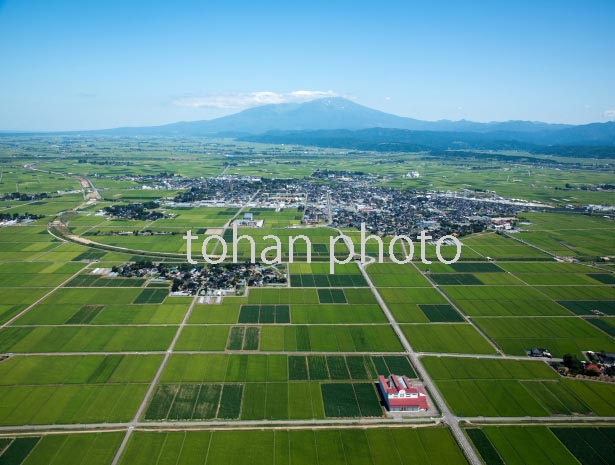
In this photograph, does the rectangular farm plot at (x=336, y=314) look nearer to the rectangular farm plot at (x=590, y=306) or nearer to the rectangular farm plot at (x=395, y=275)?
the rectangular farm plot at (x=395, y=275)

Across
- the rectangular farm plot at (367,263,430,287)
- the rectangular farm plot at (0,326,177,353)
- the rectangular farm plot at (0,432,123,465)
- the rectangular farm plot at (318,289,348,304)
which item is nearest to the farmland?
the rectangular farm plot at (0,432,123,465)

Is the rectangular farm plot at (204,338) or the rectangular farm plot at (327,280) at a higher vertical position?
the rectangular farm plot at (327,280)

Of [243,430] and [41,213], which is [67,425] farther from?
[41,213]

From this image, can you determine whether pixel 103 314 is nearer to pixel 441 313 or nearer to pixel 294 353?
pixel 294 353

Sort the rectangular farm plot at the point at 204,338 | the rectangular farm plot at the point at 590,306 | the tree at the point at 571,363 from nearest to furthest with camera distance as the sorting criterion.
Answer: the tree at the point at 571,363
the rectangular farm plot at the point at 204,338
the rectangular farm plot at the point at 590,306

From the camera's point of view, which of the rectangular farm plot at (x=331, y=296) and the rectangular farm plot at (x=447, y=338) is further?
the rectangular farm plot at (x=331, y=296)

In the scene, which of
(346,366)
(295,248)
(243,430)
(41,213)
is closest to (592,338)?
(346,366)

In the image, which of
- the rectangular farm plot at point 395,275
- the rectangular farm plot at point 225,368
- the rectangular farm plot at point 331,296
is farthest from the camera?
the rectangular farm plot at point 395,275

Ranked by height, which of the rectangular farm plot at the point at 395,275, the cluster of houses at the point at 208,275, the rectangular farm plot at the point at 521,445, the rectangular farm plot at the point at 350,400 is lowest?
the rectangular farm plot at the point at 521,445

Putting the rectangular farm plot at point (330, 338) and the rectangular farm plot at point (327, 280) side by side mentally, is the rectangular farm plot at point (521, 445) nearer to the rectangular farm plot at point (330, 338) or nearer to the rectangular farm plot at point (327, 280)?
the rectangular farm plot at point (330, 338)

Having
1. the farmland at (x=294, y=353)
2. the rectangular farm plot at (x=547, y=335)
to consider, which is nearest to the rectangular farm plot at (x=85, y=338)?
the farmland at (x=294, y=353)

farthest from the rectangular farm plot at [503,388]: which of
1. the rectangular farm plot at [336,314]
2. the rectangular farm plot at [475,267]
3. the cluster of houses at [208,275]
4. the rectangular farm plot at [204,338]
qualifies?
the cluster of houses at [208,275]

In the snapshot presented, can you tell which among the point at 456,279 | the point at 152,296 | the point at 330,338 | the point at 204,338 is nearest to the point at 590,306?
the point at 456,279
